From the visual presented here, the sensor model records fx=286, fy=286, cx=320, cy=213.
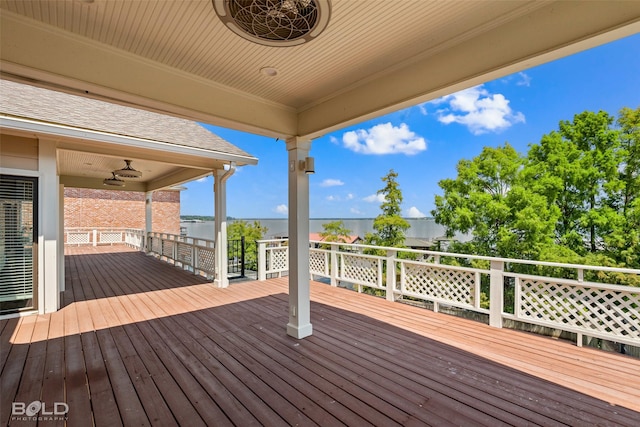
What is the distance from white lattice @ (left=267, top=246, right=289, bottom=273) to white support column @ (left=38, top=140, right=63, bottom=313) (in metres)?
3.87

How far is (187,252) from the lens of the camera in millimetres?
8125

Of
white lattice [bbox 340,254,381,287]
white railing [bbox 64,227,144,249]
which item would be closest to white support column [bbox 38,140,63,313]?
white lattice [bbox 340,254,381,287]

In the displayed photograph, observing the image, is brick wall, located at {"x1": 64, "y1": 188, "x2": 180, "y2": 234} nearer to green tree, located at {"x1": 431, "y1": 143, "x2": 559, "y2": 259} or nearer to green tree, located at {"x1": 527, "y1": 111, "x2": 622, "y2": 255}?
green tree, located at {"x1": 431, "y1": 143, "x2": 559, "y2": 259}

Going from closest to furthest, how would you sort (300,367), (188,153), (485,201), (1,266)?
(300,367) → (1,266) → (188,153) → (485,201)

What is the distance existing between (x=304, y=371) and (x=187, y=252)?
254 inches

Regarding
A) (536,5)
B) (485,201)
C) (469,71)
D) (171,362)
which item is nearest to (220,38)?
(469,71)

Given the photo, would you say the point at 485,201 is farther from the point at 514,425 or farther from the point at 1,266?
the point at 1,266

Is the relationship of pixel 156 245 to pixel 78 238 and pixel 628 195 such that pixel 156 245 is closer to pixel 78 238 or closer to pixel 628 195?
pixel 78 238

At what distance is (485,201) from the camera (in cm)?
1376

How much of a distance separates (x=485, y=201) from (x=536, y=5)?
45.2 ft

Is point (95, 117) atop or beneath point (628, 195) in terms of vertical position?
atop

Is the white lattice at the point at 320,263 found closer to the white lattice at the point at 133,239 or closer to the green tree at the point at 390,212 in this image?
the green tree at the point at 390,212

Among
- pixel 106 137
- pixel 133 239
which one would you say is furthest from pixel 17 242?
pixel 133 239

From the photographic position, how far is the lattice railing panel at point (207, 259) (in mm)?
6755
